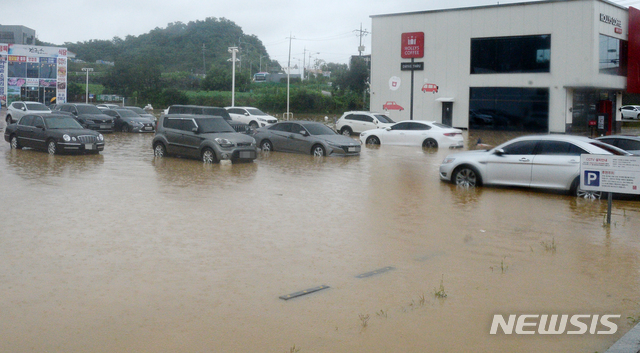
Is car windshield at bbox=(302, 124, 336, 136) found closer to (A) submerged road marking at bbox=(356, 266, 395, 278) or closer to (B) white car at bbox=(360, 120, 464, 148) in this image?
(B) white car at bbox=(360, 120, 464, 148)

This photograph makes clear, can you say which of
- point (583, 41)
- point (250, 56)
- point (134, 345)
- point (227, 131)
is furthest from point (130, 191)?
point (250, 56)

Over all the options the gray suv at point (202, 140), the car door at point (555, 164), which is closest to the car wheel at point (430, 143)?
the gray suv at point (202, 140)

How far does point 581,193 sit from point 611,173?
14.5 feet

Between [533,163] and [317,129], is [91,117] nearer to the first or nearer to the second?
[317,129]

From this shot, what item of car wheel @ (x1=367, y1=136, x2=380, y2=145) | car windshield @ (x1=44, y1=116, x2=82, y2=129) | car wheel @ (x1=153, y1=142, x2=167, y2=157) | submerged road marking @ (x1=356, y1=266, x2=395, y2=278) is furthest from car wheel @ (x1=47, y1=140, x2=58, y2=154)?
submerged road marking @ (x1=356, y1=266, x2=395, y2=278)

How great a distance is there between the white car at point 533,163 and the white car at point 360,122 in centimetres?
2126

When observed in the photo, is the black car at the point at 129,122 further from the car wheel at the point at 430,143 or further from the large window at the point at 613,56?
the large window at the point at 613,56

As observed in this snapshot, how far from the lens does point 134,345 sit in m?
5.71

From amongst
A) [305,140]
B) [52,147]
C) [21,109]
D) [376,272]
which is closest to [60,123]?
[52,147]

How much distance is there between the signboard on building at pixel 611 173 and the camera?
35.4ft

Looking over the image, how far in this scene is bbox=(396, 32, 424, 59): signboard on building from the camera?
49.9 m

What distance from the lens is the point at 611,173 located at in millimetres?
10953

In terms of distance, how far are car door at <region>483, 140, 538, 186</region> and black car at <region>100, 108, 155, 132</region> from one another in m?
26.6

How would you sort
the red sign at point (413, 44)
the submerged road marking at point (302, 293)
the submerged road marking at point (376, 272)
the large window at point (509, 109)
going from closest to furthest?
the submerged road marking at point (302, 293) → the submerged road marking at point (376, 272) → the large window at point (509, 109) → the red sign at point (413, 44)
